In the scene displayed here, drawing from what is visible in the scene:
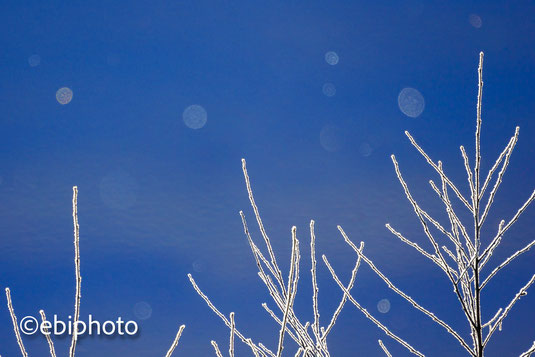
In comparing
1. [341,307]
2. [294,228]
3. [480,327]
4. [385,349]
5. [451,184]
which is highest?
[451,184]

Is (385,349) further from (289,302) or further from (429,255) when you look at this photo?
(289,302)

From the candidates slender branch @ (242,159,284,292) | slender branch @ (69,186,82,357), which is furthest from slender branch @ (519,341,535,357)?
slender branch @ (69,186,82,357)

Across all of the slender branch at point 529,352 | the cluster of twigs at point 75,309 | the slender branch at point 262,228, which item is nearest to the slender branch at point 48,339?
the cluster of twigs at point 75,309

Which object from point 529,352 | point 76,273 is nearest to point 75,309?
point 76,273

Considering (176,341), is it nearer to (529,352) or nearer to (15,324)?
(15,324)

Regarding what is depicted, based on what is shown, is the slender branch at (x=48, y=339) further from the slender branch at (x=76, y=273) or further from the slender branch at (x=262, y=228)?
the slender branch at (x=262, y=228)

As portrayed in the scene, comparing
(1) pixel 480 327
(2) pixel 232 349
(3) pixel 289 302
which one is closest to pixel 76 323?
(2) pixel 232 349

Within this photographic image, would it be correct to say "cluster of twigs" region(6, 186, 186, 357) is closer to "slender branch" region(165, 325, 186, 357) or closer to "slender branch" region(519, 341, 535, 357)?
"slender branch" region(165, 325, 186, 357)

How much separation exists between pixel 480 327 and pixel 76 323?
187cm

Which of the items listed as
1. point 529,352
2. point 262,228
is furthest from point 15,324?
point 529,352

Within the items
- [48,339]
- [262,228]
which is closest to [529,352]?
[262,228]

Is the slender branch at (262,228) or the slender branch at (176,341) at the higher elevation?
the slender branch at (262,228)

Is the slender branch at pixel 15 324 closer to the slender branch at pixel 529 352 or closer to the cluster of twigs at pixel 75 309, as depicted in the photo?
the cluster of twigs at pixel 75 309

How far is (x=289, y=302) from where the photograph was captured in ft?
6.33
